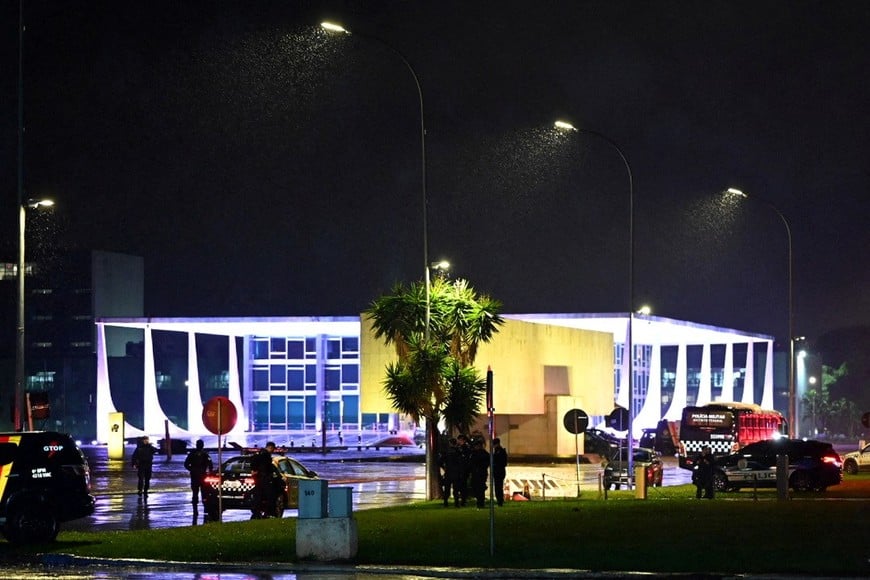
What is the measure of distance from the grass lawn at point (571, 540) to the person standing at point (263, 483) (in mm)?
1916

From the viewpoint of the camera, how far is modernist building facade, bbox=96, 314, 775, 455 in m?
58.7

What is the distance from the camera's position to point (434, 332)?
117 feet

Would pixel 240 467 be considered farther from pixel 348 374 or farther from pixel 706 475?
pixel 348 374

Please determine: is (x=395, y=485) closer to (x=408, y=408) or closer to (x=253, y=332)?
(x=408, y=408)

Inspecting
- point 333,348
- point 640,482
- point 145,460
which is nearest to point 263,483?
point 145,460

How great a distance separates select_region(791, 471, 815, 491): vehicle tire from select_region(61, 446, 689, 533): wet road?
553cm

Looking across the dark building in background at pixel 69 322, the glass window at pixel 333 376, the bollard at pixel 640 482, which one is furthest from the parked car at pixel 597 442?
the dark building in background at pixel 69 322

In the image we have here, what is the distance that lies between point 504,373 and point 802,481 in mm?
16720

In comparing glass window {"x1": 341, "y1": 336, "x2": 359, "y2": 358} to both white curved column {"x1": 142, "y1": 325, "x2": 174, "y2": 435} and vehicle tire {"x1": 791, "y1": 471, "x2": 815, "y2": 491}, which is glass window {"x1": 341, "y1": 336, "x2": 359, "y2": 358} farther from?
vehicle tire {"x1": 791, "y1": 471, "x2": 815, "y2": 491}

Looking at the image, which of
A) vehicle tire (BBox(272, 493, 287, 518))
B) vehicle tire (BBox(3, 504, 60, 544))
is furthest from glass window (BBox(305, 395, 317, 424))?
vehicle tire (BBox(3, 504, 60, 544))

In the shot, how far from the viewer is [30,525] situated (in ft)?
72.3

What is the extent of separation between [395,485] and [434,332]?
8608mm

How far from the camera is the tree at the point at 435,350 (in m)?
34.3

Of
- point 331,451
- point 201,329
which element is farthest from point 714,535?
point 201,329
